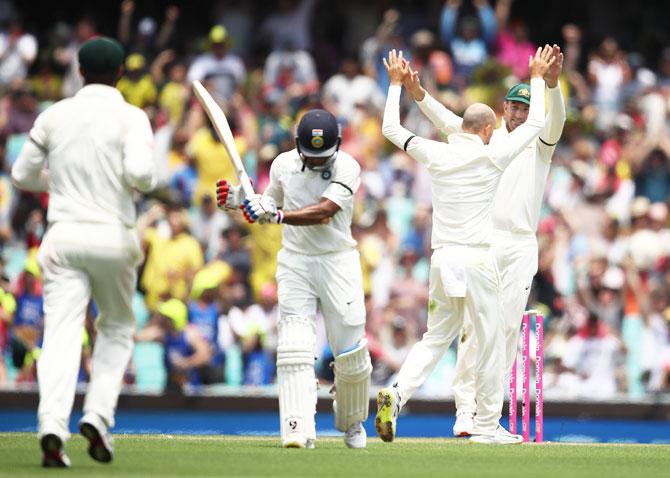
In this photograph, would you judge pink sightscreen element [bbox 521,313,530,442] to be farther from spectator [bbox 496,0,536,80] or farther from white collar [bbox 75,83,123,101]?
spectator [bbox 496,0,536,80]

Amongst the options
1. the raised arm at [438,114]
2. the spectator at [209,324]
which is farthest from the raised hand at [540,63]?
the spectator at [209,324]

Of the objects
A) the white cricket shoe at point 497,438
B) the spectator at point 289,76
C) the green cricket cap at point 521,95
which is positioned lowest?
the white cricket shoe at point 497,438

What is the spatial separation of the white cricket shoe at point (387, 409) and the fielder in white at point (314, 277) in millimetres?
171

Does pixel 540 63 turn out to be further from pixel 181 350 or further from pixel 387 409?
pixel 181 350

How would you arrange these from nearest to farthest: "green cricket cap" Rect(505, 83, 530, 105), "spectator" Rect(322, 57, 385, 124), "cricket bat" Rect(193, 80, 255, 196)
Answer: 1. "cricket bat" Rect(193, 80, 255, 196)
2. "green cricket cap" Rect(505, 83, 530, 105)
3. "spectator" Rect(322, 57, 385, 124)

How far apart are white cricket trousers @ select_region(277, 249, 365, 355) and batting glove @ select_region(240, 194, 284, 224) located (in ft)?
1.64

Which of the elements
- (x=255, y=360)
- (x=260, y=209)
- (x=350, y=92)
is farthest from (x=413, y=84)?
(x=350, y=92)

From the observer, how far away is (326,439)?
1114 centimetres

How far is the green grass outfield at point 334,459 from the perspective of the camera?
8.12m

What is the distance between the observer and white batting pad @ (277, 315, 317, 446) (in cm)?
961

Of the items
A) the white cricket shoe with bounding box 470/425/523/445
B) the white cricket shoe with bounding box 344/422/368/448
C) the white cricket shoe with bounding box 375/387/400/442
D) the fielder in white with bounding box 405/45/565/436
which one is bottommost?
the white cricket shoe with bounding box 470/425/523/445

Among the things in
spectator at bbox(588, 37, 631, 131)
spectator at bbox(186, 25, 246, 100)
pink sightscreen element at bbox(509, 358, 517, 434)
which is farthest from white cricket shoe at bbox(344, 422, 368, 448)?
spectator at bbox(588, 37, 631, 131)

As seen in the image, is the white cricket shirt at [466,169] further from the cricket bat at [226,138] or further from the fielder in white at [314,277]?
the cricket bat at [226,138]

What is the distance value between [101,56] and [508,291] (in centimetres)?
377
